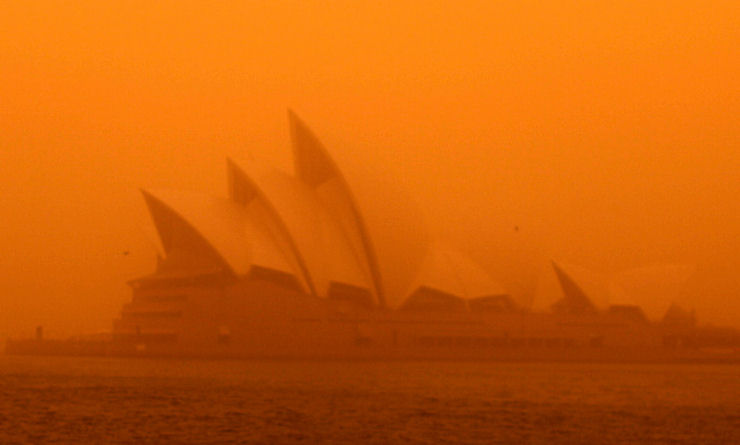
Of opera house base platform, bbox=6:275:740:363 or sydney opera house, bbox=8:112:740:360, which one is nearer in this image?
sydney opera house, bbox=8:112:740:360

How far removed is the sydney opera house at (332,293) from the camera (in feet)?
212

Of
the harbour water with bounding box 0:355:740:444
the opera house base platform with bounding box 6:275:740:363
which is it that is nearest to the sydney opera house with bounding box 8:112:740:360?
the opera house base platform with bounding box 6:275:740:363

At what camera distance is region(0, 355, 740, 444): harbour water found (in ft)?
100

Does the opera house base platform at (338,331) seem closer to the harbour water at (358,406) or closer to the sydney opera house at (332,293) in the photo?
the sydney opera house at (332,293)

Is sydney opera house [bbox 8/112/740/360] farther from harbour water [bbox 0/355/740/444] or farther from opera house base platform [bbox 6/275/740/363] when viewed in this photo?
harbour water [bbox 0/355/740/444]

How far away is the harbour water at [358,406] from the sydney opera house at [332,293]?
25.4 feet

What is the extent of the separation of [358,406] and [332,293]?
3267 centimetres

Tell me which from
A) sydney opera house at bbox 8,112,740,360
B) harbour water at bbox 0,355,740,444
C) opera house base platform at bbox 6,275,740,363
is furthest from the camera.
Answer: opera house base platform at bbox 6,275,740,363

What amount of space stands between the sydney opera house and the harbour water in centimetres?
774

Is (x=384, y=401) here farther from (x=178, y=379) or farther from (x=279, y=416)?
(x=178, y=379)

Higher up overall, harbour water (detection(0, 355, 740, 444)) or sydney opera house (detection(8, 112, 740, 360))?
sydney opera house (detection(8, 112, 740, 360))

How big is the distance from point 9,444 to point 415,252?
39.9 metres

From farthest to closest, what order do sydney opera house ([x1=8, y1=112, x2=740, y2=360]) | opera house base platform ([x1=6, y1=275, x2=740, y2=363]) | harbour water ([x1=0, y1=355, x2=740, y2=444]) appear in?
opera house base platform ([x1=6, y1=275, x2=740, y2=363])
sydney opera house ([x1=8, y1=112, x2=740, y2=360])
harbour water ([x1=0, y1=355, x2=740, y2=444])

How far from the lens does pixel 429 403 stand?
128ft
